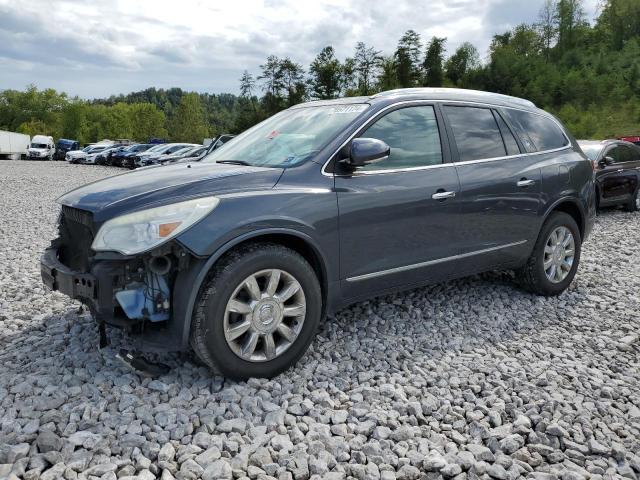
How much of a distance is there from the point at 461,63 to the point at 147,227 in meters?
76.8

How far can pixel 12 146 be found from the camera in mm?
52219

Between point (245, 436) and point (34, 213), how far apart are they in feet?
34.2

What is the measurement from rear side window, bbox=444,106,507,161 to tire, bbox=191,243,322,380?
5.98 ft

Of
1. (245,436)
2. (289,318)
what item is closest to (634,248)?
(289,318)

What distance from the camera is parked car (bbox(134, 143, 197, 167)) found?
99.4ft

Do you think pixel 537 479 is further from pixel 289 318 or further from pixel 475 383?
pixel 289 318

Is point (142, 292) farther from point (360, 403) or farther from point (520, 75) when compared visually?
point (520, 75)

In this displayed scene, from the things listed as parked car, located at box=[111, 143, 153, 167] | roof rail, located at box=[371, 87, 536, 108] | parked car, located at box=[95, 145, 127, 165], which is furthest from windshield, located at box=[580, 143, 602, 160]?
parked car, located at box=[95, 145, 127, 165]

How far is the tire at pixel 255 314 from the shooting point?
125 inches

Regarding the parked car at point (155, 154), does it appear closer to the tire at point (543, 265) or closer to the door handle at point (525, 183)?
the tire at point (543, 265)

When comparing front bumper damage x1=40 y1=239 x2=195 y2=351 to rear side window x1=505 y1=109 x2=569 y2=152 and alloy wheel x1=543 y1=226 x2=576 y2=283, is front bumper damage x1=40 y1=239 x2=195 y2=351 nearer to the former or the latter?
rear side window x1=505 y1=109 x2=569 y2=152

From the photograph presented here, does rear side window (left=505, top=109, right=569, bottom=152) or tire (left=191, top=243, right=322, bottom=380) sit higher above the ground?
Result: rear side window (left=505, top=109, right=569, bottom=152)

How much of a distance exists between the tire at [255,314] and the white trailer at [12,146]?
55746mm

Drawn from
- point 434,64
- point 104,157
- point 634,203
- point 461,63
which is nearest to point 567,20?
point 461,63
